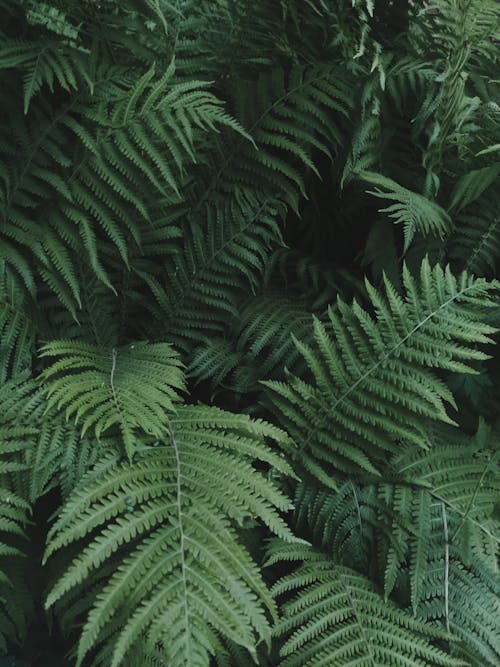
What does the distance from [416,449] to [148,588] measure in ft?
2.39

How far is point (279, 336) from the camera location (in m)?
1.62

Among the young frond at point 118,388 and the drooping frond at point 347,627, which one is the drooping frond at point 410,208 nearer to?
the young frond at point 118,388

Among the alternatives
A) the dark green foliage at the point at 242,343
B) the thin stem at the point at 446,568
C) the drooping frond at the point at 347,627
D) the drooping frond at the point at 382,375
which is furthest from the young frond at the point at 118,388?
the thin stem at the point at 446,568

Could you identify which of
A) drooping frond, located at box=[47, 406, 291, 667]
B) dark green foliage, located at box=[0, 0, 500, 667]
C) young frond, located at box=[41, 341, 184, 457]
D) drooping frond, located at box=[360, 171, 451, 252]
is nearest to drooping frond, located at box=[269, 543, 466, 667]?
dark green foliage, located at box=[0, 0, 500, 667]

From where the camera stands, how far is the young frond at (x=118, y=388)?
3.84 ft

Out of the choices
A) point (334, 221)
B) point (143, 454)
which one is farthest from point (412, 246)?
point (143, 454)

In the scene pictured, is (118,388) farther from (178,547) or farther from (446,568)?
(446,568)

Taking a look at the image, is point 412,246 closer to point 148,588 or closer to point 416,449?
point 416,449

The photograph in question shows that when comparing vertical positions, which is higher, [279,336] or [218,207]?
[218,207]

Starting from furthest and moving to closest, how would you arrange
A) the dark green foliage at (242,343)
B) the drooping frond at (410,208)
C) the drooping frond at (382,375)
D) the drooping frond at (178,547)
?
1. the drooping frond at (410,208)
2. the drooping frond at (382,375)
3. the dark green foliage at (242,343)
4. the drooping frond at (178,547)

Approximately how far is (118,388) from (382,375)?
59 centimetres

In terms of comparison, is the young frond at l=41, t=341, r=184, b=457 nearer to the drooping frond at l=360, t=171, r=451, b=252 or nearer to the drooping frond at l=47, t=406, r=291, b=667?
the drooping frond at l=47, t=406, r=291, b=667

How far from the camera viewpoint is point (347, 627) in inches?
47.7

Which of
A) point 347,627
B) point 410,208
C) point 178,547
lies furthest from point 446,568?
point 410,208
